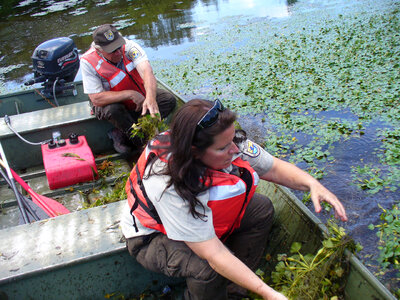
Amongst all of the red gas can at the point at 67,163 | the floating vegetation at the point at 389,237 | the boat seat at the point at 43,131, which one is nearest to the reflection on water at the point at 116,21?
the boat seat at the point at 43,131

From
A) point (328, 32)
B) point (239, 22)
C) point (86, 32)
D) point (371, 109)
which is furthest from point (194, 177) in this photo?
point (86, 32)

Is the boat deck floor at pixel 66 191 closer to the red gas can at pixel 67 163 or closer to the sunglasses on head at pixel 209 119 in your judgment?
the red gas can at pixel 67 163

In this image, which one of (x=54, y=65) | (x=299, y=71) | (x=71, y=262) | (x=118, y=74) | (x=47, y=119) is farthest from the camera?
(x=299, y=71)

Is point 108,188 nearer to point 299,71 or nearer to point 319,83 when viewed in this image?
point 319,83

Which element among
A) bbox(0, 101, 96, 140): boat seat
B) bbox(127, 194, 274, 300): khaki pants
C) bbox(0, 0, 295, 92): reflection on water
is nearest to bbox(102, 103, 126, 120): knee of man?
bbox(0, 101, 96, 140): boat seat

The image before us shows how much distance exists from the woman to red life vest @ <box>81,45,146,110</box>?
2111mm

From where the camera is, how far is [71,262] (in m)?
2.17

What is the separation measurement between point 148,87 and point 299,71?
144 inches

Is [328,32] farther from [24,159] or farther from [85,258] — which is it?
[85,258]

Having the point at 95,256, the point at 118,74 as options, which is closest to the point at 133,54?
the point at 118,74

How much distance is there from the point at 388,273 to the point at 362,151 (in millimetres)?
1768

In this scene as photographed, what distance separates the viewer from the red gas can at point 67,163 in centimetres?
353

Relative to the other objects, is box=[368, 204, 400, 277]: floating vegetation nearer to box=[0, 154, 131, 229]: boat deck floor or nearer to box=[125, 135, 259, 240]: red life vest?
box=[125, 135, 259, 240]: red life vest

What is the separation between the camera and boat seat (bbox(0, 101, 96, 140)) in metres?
3.93
